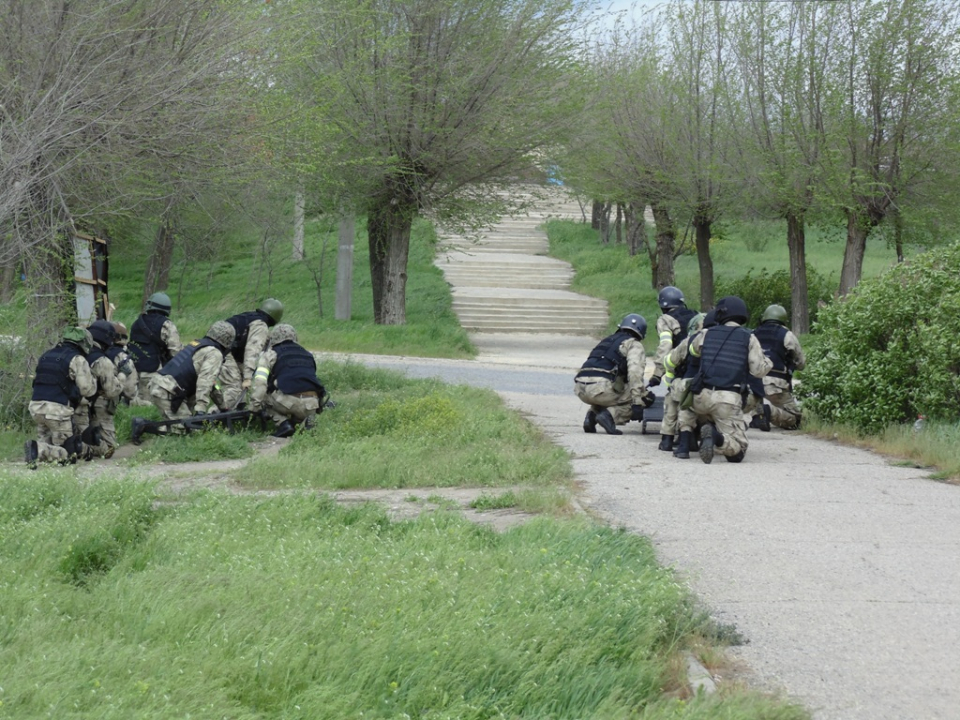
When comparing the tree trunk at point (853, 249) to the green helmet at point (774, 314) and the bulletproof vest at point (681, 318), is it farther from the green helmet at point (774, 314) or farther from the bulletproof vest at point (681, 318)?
the bulletproof vest at point (681, 318)

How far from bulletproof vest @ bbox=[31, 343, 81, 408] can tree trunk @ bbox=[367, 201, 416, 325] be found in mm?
14250

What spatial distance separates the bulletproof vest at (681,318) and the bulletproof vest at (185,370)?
5.22 metres

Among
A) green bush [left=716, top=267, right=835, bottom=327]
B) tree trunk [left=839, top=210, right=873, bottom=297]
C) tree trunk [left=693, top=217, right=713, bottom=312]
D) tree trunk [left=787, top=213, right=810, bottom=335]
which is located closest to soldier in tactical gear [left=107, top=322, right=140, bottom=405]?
tree trunk [left=839, top=210, right=873, bottom=297]

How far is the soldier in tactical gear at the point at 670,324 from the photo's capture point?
553 inches

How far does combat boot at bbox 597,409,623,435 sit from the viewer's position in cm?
1391

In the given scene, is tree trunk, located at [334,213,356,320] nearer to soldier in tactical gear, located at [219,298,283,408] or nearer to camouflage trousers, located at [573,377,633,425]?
soldier in tactical gear, located at [219,298,283,408]

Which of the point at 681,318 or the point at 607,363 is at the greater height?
the point at 681,318

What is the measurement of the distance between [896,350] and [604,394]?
3.21m

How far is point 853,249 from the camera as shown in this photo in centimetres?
2817

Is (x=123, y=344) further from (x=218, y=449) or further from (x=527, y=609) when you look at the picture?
(x=527, y=609)

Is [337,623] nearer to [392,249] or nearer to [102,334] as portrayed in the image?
[102,334]

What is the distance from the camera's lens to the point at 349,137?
75.5 ft

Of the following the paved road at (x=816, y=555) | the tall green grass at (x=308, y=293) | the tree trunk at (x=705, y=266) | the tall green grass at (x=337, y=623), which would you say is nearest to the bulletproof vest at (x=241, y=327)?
the paved road at (x=816, y=555)

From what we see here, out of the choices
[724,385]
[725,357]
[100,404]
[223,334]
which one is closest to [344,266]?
[223,334]
